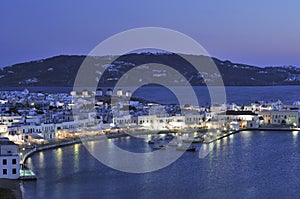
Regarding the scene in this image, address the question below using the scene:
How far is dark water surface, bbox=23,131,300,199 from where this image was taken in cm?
679

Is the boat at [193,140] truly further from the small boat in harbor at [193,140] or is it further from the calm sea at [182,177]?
the calm sea at [182,177]

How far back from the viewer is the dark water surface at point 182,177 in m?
6.79

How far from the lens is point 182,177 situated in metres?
7.84

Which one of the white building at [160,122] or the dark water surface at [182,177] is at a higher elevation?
the white building at [160,122]

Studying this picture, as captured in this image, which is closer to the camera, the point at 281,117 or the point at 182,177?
the point at 182,177

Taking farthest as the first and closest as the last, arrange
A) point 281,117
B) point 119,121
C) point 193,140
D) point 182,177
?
point 281,117
point 119,121
point 193,140
point 182,177

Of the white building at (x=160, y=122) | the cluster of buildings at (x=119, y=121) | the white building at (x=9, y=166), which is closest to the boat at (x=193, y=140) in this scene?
the cluster of buildings at (x=119, y=121)

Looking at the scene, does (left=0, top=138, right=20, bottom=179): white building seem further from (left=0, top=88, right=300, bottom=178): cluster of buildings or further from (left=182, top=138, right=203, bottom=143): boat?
(left=182, top=138, right=203, bottom=143): boat

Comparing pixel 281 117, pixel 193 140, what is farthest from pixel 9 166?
pixel 281 117

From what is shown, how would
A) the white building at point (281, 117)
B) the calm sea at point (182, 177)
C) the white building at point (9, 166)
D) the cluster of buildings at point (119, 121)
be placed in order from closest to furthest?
the calm sea at point (182, 177) < the white building at point (9, 166) < the cluster of buildings at point (119, 121) < the white building at point (281, 117)

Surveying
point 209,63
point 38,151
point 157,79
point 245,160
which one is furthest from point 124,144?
point 209,63

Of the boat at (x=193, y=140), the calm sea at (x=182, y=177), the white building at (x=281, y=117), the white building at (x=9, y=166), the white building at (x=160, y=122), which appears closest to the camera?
the calm sea at (x=182, y=177)

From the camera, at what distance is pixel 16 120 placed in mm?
13688

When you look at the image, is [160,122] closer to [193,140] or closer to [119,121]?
[119,121]
